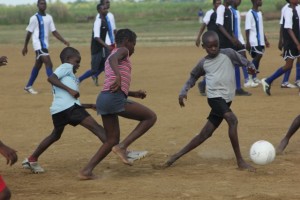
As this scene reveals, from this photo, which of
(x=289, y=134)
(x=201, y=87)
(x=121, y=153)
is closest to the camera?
(x=121, y=153)

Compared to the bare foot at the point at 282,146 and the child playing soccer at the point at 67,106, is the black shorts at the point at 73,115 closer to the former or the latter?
the child playing soccer at the point at 67,106

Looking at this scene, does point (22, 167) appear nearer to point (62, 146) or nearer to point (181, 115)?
point (62, 146)

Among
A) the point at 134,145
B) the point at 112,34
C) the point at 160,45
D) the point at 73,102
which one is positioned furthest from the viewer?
the point at 160,45

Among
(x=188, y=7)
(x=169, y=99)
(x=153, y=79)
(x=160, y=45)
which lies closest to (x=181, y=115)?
(x=169, y=99)

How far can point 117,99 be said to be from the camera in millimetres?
7574

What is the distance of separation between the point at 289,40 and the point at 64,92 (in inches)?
288

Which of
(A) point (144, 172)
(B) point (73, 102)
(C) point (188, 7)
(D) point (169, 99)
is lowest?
(C) point (188, 7)

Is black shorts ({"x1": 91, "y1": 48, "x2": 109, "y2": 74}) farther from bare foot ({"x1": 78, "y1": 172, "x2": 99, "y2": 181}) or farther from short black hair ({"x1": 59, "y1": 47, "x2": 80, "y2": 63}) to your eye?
bare foot ({"x1": 78, "y1": 172, "x2": 99, "y2": 181})

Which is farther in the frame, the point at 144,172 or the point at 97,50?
the point at 97,50

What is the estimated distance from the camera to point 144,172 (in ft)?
26.2

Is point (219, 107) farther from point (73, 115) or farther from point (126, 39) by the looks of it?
point (73, 115)

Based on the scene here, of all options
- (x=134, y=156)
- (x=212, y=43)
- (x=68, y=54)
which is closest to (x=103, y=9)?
(x=68, y=54)

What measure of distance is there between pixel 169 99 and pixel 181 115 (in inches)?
81.5

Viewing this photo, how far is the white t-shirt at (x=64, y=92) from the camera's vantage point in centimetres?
779
